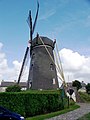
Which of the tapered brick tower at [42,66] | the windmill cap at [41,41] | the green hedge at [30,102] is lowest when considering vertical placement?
the green hedge at [30,102]

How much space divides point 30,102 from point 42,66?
24.1 m

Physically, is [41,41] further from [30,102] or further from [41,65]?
[30,102]

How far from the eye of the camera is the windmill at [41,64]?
44.5 meters

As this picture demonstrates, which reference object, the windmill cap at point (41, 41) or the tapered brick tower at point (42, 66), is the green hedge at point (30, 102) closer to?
the tapered brick tower at point (42, 66)

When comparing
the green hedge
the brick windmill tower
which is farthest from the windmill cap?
the green hedge

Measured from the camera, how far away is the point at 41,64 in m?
45.4

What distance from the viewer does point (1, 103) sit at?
1819 cm

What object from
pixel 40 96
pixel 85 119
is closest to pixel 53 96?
pixel 40 96

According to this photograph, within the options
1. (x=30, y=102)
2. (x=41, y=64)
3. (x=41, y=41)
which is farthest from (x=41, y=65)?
(x=30, y=102)

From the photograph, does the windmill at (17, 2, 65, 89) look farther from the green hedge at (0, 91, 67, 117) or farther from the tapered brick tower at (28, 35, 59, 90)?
the green hedge at (0, 91, 67, 117)

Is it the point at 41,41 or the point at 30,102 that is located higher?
the point at 41,41

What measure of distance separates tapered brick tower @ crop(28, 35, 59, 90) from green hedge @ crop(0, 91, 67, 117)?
1705cm

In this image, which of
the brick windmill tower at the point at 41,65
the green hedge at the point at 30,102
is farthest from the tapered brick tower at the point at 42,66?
the green hedge at the point at 30,102

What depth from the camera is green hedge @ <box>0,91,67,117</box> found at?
18891 millimetres
